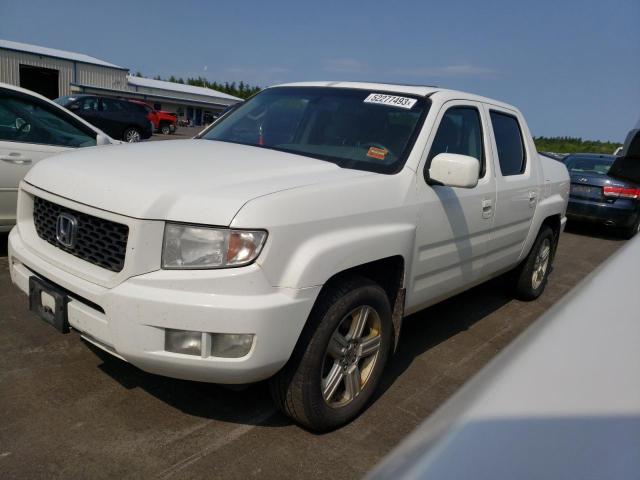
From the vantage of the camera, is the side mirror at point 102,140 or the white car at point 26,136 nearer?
the white car at point 26,136

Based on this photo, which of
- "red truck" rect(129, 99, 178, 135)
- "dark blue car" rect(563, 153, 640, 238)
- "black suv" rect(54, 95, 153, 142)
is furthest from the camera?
"red truck" rect(129, 99, 178, 135)

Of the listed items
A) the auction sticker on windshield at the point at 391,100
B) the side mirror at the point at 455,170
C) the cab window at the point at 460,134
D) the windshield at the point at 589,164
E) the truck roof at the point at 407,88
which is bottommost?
the windshield at the point at 589,164

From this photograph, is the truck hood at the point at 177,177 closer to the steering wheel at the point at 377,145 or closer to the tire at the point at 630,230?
the steering wheel at the point at 377,145

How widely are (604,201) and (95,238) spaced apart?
31.4ft

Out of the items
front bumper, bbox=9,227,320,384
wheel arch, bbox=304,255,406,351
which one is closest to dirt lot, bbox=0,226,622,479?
front bumper, bbox=9,227,320,384

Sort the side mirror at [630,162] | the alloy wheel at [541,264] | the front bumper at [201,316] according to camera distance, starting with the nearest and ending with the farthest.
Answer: the side mirror at [630,162]
the front bumper at [201,316]
the alloy wheel at [541,264]

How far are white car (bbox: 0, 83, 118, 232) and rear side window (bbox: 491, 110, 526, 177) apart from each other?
3.49 m

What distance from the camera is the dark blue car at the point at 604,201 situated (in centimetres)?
979

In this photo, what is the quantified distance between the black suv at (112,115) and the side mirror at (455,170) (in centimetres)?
1819

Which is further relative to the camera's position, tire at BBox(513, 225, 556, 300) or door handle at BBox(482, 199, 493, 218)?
tire at BBox(513, 225, 556, 300)

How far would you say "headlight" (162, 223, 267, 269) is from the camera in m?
2.33

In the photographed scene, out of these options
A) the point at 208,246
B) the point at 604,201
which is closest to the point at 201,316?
the point at 208,246

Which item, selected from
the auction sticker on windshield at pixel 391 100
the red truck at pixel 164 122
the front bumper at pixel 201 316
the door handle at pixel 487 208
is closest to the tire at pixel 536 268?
the door handle at pixel 487 208

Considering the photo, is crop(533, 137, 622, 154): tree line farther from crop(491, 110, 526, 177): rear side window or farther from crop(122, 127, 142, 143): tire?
crop(491, 110, 526, 177): rear side window
